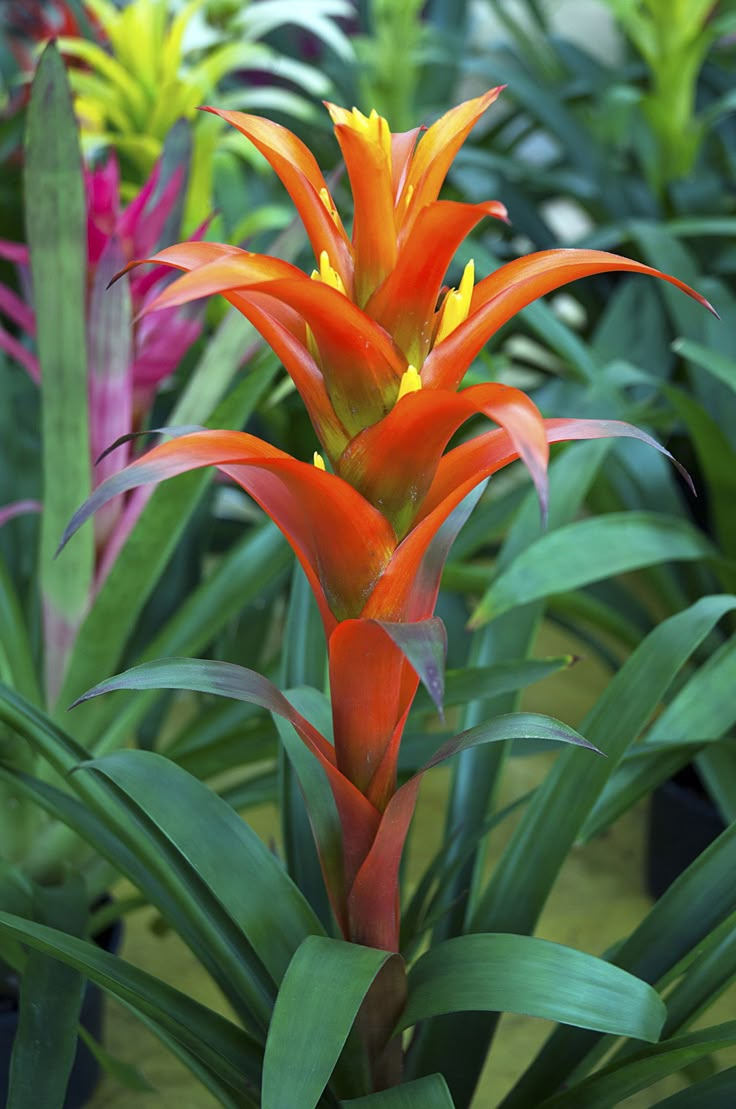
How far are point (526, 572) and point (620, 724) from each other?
0.23 metres

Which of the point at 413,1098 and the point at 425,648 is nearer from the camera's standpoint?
the point at 425,648

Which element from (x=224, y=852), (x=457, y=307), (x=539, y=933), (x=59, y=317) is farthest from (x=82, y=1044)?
(x=457, y=307)

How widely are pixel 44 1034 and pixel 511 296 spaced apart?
0.53 metres

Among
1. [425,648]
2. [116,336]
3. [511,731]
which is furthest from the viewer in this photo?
[116,336]

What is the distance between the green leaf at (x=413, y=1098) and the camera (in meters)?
0.57

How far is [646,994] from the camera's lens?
0.59 m

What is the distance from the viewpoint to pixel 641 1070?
0.60m

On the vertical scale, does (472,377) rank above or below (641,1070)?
above

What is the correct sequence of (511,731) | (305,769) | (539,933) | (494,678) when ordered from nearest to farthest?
1. (511,731)
2. (305,769)
3. (494,678)
4. (539,933)

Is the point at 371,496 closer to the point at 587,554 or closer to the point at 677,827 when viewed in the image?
the point at 587,554

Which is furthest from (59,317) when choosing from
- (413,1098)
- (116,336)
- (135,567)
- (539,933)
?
(539,933)

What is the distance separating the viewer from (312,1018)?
0.53 m

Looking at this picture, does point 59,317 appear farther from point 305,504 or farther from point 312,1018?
point 312,1018

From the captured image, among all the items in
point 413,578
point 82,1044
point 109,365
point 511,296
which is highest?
point 109,365
